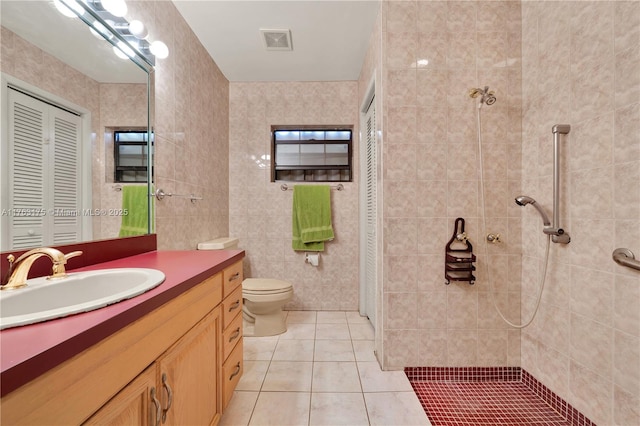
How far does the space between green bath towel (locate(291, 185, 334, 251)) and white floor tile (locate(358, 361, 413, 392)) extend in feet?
3.87

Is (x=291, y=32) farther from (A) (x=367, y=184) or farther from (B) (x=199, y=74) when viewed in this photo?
(A) (x=367, y=184)

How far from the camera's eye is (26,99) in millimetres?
848

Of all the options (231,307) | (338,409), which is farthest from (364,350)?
(231,307)

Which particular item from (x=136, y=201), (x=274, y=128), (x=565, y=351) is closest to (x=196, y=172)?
(x=136, y=201)

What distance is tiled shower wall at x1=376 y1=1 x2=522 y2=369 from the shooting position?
1593 millimetres

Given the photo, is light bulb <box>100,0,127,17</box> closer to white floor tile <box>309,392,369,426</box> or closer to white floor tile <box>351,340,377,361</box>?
white floor tile <box>309,392,369,426</box>

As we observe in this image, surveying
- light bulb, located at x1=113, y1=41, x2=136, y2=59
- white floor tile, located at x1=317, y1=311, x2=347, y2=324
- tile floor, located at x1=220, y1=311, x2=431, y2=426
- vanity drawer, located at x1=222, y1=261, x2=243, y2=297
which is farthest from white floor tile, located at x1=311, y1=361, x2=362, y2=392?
light bulb, located at x1=113, y1=41, x2=136, y2=59

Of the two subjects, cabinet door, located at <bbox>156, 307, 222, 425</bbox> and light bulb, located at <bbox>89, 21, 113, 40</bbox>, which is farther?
light bulb, located at <bbox>89, 21, 113, 40</bbox>

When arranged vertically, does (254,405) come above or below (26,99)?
below

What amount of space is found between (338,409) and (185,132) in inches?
77.5

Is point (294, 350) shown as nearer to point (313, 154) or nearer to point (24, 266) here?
point (24, 266)

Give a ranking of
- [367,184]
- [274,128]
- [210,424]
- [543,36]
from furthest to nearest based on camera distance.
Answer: [274,128] < [367,184] < [543,36] < [210,424]

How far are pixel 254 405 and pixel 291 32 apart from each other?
2476mm

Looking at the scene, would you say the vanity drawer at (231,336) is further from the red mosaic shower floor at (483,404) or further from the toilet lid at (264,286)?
the red mosaic shower floor at (483,404)
